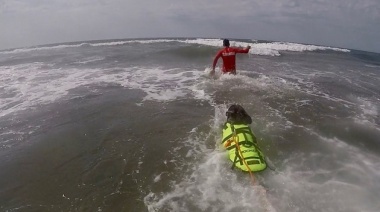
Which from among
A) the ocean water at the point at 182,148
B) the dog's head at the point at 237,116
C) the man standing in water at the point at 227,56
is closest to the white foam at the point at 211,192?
the ocean water at the point at 182,148

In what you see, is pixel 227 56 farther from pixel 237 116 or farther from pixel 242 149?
pixel 242 149

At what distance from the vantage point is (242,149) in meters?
6.29

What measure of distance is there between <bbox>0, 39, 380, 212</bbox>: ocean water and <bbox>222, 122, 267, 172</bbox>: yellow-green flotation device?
20 centimetres

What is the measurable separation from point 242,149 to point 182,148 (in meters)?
1.74

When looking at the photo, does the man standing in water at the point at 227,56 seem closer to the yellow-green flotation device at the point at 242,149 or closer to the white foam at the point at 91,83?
the white foam at the point at 91,83

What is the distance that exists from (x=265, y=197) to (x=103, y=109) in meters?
7.05

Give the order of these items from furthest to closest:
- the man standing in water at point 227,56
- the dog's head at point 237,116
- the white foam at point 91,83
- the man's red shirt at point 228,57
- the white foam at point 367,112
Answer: the man's red shirt at point 228,57 < the man standing in water at point 227,56 < the white foam at point 91,83 < the white foam at point 367,112 < the dog's head at point 237,116

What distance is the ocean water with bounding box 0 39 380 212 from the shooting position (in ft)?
18.0

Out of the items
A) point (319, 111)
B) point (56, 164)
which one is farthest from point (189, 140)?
point (319, 111)

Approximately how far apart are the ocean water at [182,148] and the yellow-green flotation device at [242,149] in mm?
202

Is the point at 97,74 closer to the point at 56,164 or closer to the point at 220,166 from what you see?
the point at 56,164

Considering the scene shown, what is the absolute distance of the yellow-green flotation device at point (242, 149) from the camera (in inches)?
239

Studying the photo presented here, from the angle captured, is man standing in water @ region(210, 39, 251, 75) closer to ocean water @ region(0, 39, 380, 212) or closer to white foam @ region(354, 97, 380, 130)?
ocean water @ region(0, 39, 380, 212)

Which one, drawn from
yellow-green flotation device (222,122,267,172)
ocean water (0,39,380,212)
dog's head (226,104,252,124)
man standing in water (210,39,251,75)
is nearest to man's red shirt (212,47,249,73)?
man standing in water (210,39,251,75)
